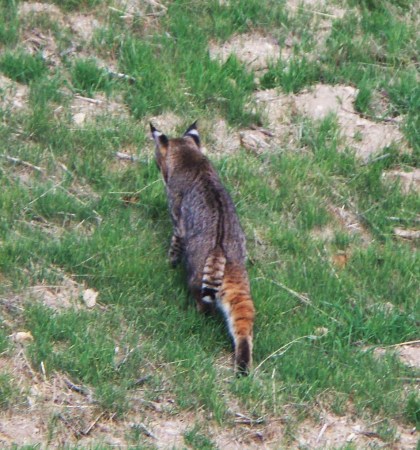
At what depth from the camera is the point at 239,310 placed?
8.01 metres

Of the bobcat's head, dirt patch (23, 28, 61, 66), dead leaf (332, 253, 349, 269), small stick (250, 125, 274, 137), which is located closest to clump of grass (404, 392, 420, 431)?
dead leaf (332, 253, 349, 269)

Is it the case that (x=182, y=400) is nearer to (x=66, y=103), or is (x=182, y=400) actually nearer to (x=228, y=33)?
(x=66, y=103)

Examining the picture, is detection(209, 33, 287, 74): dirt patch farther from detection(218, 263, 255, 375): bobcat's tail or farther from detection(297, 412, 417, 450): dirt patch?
detection(297, 412, 417, 450): dirt patch

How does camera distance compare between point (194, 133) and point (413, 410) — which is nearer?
point (413, 410)

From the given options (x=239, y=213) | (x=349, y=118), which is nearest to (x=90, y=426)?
(x=239, y=213)

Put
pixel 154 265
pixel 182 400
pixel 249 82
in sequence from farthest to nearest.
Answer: pixel 249 82 < pixel 154 265 < pixel 182 400

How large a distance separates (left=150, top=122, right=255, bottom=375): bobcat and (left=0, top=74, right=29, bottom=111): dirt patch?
4.33 feet

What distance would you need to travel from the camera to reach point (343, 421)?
25.2 ft

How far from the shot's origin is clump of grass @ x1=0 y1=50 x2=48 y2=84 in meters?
10.3

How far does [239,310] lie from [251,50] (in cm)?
381

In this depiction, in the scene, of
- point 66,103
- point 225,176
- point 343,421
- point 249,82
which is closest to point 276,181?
point 225,176

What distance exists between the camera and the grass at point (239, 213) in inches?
304

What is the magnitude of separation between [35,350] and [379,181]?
11.9 feet

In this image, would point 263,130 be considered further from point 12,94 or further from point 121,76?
point 12,94
